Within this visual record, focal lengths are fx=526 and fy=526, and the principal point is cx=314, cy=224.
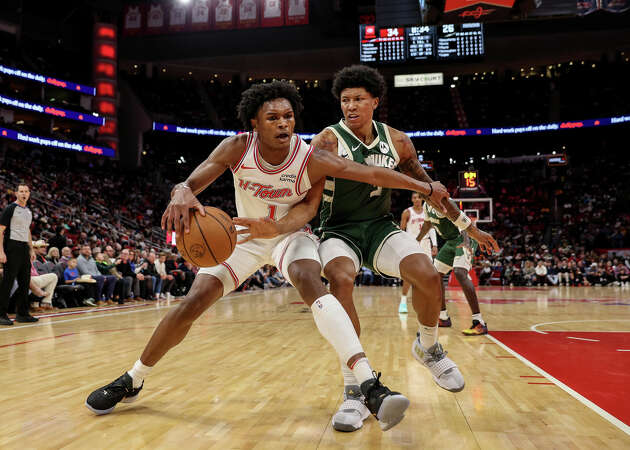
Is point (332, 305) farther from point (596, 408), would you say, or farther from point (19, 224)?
point (19, 224)

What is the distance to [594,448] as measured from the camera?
2229mm

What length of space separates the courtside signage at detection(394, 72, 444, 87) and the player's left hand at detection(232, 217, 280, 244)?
79.9 feet

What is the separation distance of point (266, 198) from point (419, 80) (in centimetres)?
2460

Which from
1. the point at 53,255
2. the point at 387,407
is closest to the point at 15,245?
the point at 53,255

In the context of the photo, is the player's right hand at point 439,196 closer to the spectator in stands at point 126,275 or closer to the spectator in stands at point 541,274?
the spectator in stands at point 126,275

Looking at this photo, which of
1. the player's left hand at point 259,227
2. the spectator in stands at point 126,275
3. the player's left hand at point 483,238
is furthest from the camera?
the spectator in stands at point 126,275

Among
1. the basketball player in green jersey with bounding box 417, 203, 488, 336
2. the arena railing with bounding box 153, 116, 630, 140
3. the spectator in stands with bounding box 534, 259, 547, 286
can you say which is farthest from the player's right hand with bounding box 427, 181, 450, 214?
the arena railing with bounding box 153, 116, 630, 140

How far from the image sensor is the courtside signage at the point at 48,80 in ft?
77.7

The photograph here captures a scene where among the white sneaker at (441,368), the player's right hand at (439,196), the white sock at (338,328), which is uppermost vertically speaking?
the player's right hand at (439,196)

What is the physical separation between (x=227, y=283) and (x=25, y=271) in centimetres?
527

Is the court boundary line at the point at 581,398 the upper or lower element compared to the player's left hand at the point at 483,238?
lower

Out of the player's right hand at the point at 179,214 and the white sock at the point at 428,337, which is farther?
the white sock at the point at 428,337

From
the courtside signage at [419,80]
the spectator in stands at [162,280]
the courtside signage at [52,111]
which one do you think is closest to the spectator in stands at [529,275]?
the courtside signage at [419,80]

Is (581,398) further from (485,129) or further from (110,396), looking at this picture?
(485,129)
